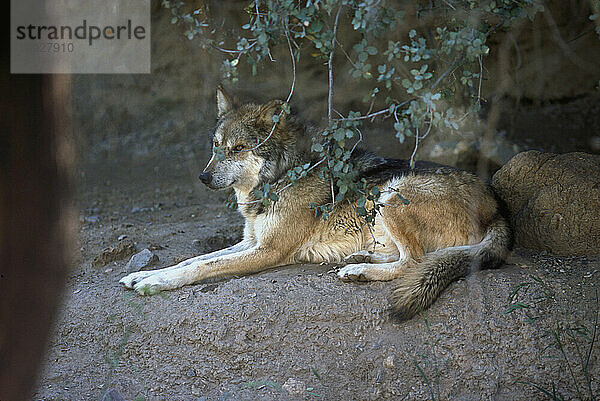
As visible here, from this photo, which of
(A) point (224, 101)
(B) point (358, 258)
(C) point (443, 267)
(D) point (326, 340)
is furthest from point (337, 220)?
(A) point (224, 101)

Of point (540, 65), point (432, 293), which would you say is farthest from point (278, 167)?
point (540, 65)

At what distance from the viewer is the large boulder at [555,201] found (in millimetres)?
4699

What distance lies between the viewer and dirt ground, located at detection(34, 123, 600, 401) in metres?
3.62

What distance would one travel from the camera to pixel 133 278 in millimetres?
4672

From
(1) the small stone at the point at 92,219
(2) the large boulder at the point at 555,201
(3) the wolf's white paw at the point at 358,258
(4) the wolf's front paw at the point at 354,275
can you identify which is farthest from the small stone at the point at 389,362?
(1) the small stone at the point at 92,219

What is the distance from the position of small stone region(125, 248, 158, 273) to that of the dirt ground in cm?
30

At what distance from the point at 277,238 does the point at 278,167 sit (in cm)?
62

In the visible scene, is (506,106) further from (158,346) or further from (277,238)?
(158,346)

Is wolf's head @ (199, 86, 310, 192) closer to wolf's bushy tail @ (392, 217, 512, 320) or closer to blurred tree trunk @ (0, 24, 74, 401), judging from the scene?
wolf's bushy tail @ (392, 217, 512, 320)

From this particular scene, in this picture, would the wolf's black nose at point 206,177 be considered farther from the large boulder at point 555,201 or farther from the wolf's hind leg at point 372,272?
the large boulder at point 555,201

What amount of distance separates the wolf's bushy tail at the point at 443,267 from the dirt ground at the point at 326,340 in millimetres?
85

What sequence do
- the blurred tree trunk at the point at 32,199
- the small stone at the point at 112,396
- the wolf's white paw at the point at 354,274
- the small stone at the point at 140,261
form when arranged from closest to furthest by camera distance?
the blurred tree trunk at the point at 32,199
the small stone at the point at 112,396
the wolf's white paw at the point at 354,274
the small stone at the point at 140,261

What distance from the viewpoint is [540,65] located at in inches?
333

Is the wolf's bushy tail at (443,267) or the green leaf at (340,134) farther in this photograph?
the wolf's bushy tail at (443,267)
